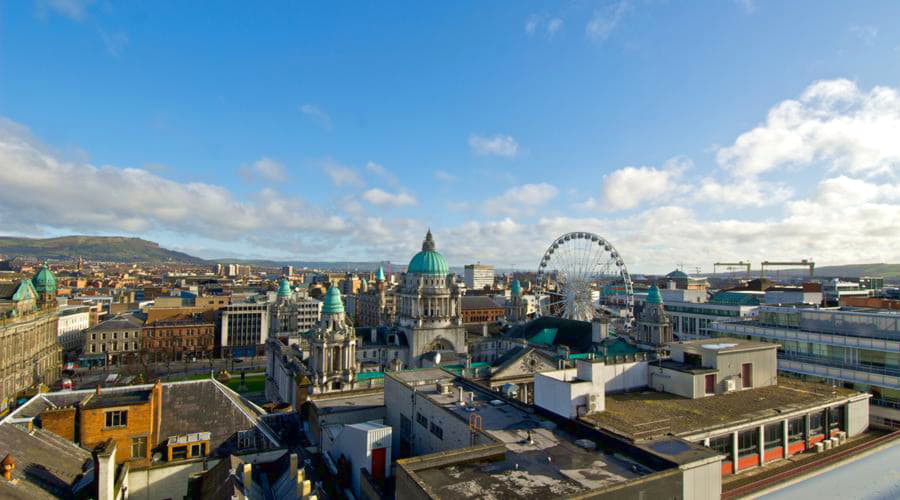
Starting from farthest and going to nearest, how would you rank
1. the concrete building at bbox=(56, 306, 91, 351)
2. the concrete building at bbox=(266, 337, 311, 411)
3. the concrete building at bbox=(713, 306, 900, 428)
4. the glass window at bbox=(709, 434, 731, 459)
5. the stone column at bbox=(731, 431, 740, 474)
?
1. the concrete building at bbox=(56, 306, 91, 351)
2. the concrete building at bbox=(266, 337, 311, 411)
3. the concrete building at bbox=(713, 306, 900, 428)
4. the stone column at bbox=(731, 431, 740, 474)
5. the glass window at bbox=(709, 434, 731, 459)

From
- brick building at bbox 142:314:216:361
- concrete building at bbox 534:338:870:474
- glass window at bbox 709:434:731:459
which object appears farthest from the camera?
brick building at bbox 142:314:216:361

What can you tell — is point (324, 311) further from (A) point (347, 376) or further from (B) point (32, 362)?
(B) point (32, 362)

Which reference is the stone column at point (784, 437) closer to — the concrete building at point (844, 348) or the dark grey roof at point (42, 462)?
the concrete building at point (844, 348)

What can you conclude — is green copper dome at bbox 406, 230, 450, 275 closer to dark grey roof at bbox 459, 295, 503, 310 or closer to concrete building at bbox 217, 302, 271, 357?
concrete building at bbox 217, 302, 271, 357

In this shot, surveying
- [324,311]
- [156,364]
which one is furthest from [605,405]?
[156,364]

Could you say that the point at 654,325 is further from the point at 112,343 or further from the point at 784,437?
the point at 112,343

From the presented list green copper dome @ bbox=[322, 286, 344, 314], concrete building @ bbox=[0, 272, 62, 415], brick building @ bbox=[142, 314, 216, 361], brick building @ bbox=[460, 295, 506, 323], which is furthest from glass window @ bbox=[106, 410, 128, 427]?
brick building @ bbox=[460, 295, 506, 323]

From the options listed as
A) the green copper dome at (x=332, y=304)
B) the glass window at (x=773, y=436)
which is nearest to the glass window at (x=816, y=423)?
the glass window at (x=773, y=436)
